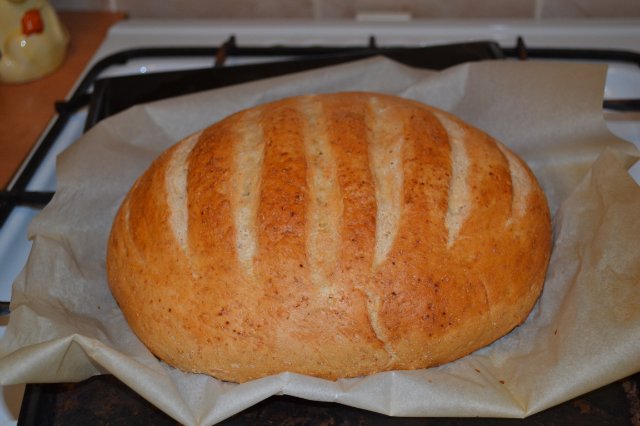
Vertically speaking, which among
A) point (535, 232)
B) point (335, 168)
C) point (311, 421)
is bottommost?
point (311, 421)

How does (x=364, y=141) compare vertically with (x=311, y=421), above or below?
above

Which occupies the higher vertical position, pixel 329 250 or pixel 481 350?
pixel 329 250

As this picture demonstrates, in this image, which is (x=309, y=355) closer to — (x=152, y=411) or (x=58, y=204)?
(x=152, y=411)

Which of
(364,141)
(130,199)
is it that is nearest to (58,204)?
(130,199)
